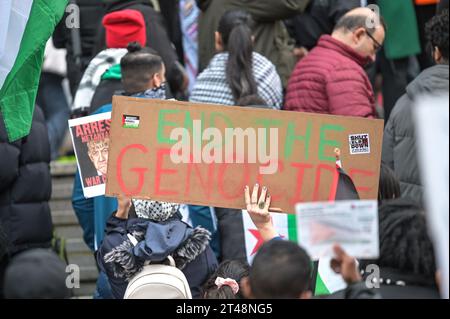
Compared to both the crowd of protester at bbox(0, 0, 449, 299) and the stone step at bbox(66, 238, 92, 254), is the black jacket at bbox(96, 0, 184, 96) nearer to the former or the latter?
the crowd of protester at bbox(0, 0, 449, 299)

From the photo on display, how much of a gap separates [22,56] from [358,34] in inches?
90.3

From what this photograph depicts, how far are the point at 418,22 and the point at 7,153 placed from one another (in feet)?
11.9

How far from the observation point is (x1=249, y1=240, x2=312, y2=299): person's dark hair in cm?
399

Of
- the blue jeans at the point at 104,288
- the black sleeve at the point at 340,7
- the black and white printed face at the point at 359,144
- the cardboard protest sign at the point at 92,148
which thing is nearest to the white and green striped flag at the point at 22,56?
the cardboard protest sign at the point at 92,148

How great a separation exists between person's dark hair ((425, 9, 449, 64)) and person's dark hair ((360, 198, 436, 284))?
1911 millimetres

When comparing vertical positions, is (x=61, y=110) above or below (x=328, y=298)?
above

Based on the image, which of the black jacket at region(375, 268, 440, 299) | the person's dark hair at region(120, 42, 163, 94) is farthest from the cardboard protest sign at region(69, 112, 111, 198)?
the black jacket at region(375, 268, 440, 299)

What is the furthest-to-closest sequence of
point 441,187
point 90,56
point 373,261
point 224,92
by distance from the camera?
point 90,56
point 224,92
point 373,261
point 441,187

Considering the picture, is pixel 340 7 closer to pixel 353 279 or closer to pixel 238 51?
pixel 238 51

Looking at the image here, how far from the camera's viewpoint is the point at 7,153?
6.96 meters

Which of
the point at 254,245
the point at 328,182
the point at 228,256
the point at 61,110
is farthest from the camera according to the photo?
the point at 61,110

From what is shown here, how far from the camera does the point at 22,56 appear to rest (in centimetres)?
607

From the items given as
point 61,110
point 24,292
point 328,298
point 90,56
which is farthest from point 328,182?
point 61,110

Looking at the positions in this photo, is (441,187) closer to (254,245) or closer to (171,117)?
(171,117)
